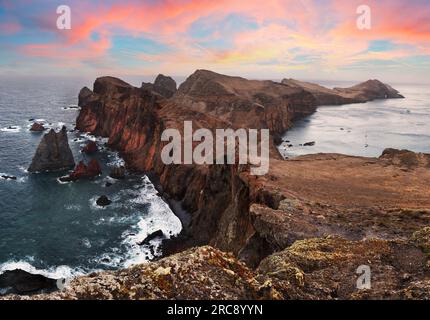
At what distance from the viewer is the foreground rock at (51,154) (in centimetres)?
8434

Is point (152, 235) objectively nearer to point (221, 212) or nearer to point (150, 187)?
point (221, 212)

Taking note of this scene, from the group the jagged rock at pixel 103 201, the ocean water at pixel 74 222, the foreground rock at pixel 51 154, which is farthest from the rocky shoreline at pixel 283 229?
the foreground rock at pixel 51 154

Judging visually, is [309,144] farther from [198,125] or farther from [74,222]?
[74,222]

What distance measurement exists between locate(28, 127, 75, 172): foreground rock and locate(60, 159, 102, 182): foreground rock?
8.09 meters

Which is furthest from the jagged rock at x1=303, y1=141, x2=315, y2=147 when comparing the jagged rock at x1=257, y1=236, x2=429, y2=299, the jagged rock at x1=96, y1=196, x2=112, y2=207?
the jagged rock at x1=257, y1=236, x2=429, y2=299

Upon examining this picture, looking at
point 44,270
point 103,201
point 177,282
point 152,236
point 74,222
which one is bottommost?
point 44,270

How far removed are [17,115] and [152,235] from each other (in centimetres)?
15395

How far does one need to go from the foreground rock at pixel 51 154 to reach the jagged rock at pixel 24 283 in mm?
44385

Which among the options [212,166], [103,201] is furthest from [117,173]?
[212,166]

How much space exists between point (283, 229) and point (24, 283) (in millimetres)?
34816

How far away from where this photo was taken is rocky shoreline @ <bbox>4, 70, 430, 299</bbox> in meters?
9.61

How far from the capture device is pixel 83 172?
80.4 m

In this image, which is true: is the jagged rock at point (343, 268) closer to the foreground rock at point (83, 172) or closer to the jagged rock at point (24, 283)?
the jagged rock at point (24, 283)
